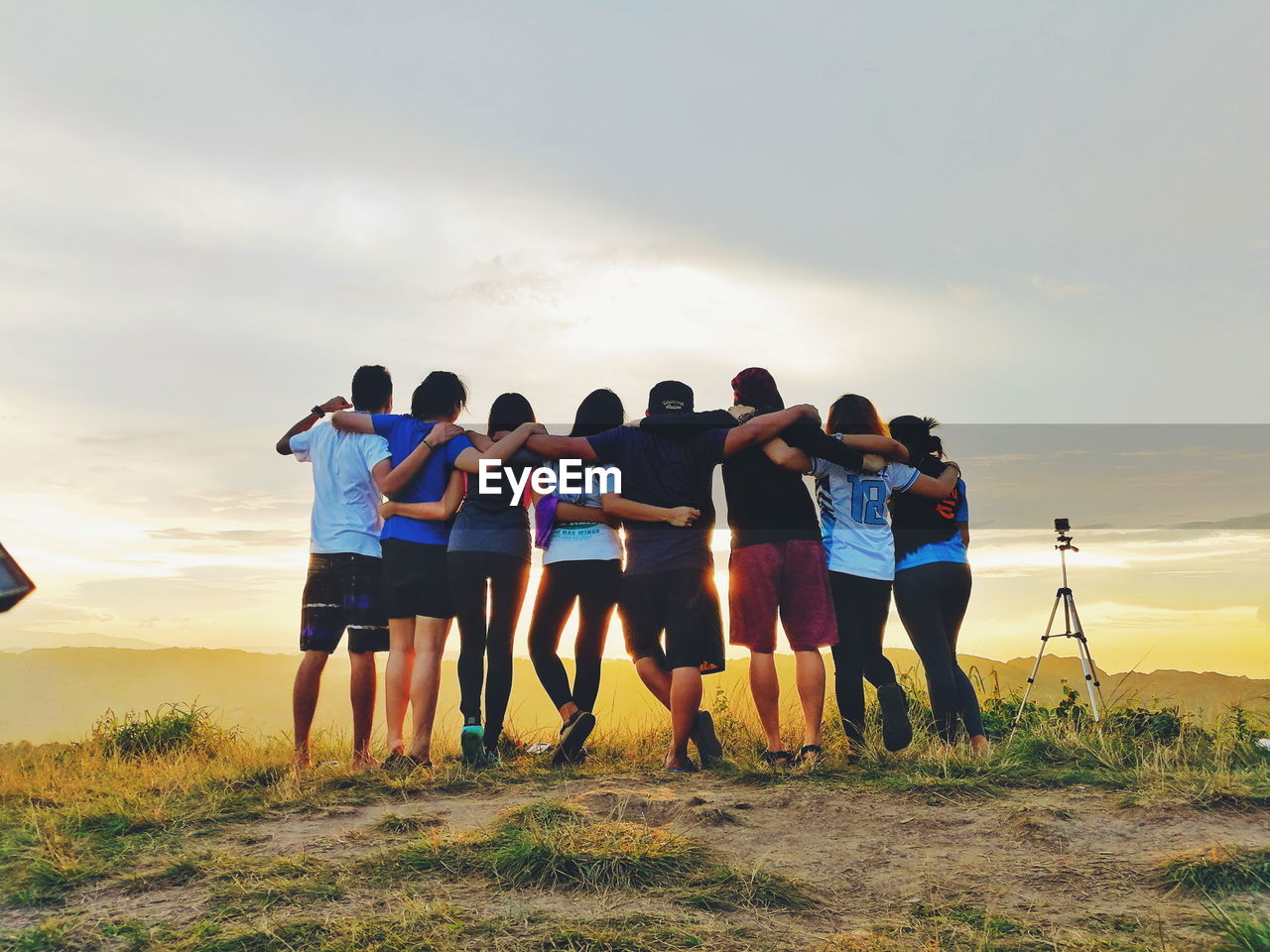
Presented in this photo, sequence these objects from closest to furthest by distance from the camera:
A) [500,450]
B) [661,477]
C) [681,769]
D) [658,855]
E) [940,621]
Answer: [658,855]
[661,477]
[500,450]
[681,769]
[940,621]

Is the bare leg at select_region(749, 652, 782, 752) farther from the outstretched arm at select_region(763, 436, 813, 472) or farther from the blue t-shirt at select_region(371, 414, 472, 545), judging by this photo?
the blue t-shirt at select_region(371, 414, 472, 545)

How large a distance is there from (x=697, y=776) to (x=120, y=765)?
15.2 ft

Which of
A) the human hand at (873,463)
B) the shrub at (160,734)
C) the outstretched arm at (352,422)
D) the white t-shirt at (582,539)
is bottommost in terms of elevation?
the shrub at (160,734)

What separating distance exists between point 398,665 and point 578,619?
1249 mm

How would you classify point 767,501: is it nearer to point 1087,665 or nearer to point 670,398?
point 670,398

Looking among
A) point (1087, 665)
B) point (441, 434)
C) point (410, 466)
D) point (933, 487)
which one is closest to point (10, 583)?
point (410, 466)

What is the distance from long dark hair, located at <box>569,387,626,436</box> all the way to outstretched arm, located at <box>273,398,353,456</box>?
1.75 m

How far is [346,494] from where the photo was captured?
7.04m

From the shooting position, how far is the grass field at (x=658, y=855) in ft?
13.9

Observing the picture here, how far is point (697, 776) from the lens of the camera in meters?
6.61

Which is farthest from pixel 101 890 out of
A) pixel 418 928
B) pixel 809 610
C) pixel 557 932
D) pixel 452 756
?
pixel 809 610

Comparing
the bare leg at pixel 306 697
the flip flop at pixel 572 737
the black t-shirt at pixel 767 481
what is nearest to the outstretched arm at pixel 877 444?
→ the black t-shirt at pixel 767 481

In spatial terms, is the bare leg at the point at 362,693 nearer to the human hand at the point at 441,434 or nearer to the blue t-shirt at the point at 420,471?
the blue t-shirt at the point at 420,471

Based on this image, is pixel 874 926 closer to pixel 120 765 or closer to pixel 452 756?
pixel 452 756
